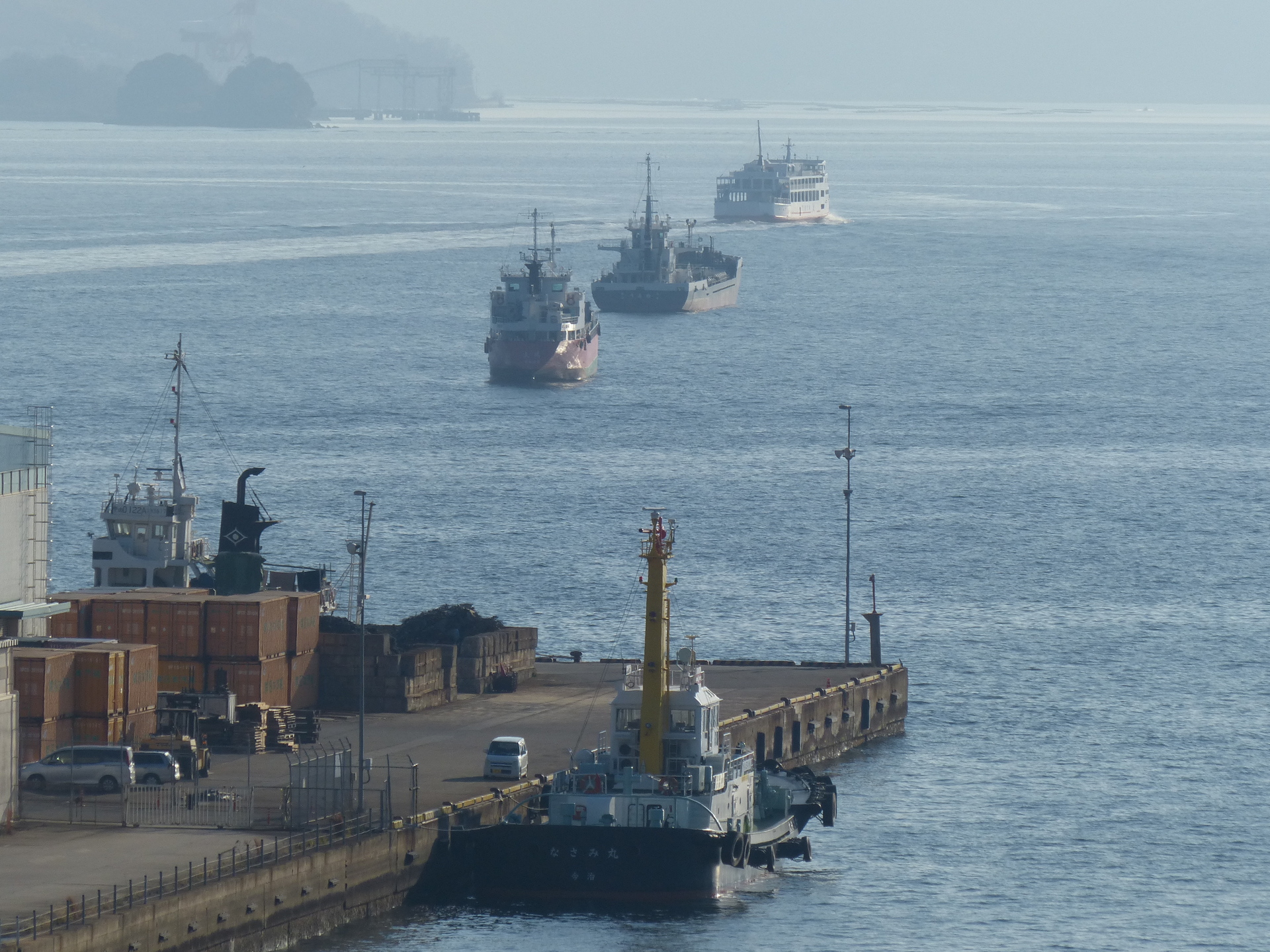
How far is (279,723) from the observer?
51406 millimetres

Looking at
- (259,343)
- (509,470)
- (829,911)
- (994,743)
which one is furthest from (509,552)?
(259,343)

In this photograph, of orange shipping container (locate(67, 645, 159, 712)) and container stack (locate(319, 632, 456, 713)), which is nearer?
orange shipping container (locate(67, 645, 159, 712))

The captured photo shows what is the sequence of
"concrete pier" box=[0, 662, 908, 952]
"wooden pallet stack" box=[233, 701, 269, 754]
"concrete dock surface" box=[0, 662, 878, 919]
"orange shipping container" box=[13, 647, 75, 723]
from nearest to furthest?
"concrete pier" box=[0, 662, 908, 952] → "concrete dock surface" box=[0, 662, 878, 919] → "orange shipping container" box=[13, 647, 75, 723] → "wooden pallet stack" box=[233, 701, 269, 754]

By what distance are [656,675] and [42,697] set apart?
11.9 metres

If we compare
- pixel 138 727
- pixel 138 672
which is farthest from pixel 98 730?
pixel 138 672

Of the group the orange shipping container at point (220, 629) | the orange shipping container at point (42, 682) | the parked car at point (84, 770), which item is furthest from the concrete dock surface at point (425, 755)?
the orange shipping container at point (42, 682)

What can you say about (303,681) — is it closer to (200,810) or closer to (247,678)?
(247,678)

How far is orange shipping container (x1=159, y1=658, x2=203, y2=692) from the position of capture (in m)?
53.6

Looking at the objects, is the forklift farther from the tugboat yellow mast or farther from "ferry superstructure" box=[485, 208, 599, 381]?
"ferry superstructure" box=[485, 208, 599, 381]

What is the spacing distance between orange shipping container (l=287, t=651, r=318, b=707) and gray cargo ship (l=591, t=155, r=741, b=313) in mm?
127865

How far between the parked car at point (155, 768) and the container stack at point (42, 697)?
89.3 inches

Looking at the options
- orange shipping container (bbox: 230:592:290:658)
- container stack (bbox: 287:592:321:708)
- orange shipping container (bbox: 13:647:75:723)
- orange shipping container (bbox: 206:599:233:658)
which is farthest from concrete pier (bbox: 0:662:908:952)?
orange shipping container (bbox: 13:647:75:723)

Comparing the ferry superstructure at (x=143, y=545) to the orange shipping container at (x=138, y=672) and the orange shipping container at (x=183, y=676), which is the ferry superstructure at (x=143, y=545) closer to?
the orange shipping container at (x=183, y=676)

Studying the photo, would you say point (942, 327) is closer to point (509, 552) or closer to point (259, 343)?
point (259, 343)
